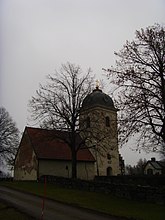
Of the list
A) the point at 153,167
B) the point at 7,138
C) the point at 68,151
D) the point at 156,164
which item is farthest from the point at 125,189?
the point at 156,164

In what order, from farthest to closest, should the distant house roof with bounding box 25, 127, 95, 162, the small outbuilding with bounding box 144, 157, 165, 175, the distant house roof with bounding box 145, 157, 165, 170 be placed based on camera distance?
the distant house roof with bounding box 145, 157, 165, 170, the small outbuilding with bounding box 144, 157, 165, 175, the distant house roof with bounding box 25, 127, 95, 162

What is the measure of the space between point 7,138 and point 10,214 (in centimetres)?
Answer: 3245

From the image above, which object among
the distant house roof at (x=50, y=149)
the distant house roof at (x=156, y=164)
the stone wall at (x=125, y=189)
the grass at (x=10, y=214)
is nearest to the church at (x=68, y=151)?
the distant house roof at (x=50, y=149)

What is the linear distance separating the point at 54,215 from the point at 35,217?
115 cm

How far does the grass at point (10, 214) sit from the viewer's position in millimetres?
11506

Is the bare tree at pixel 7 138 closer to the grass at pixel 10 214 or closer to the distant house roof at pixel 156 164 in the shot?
the grass at pixel 10 214

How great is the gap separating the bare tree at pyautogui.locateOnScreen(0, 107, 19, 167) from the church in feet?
7.07

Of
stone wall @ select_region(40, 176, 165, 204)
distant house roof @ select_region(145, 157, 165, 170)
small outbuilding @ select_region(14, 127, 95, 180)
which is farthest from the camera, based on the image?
distant house roof @ select_region(145, 157, 165, 170)

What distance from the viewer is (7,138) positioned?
4362cm

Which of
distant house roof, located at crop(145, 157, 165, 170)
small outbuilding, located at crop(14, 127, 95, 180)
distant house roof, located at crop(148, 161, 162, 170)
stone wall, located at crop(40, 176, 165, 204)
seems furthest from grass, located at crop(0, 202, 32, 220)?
distant house roof, located at crop(148, 161, 162, 170)

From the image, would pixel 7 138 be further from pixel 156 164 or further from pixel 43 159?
pixel 156 164

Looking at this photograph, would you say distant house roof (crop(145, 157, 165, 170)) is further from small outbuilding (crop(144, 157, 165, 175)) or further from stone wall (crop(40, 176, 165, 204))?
stone wall (crop(40, 176, 165, 204))

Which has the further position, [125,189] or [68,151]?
[68,151]

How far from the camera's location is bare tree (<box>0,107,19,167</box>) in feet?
140
